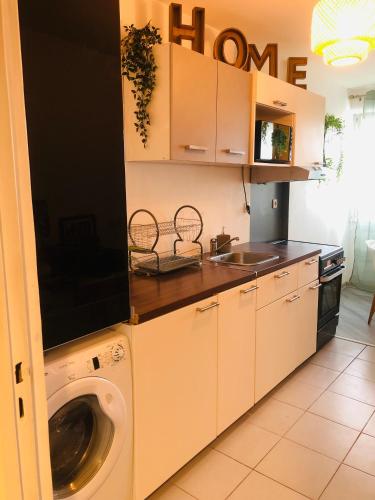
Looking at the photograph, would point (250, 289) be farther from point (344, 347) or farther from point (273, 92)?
point (344, 347)

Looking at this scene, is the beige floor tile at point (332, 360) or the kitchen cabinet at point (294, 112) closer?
the kitchen cabinet at point (294, 112)

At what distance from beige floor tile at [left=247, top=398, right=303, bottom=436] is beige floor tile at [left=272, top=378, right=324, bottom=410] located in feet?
0.19

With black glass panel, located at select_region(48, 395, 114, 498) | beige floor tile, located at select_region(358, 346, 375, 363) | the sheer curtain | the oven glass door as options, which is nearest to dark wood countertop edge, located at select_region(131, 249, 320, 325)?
black glass panel, located at select_region(48, 395, 114, 498)

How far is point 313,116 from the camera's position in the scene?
10.1 feet

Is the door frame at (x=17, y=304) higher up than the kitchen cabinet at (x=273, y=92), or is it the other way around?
the kitchen cabinet at (x=273, y=92)

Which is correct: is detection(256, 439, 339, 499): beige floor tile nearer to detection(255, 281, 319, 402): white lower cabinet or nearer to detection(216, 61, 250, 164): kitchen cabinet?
detection(255, 281, 319, 402): white lower cabinet

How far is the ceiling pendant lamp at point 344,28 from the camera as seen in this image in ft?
4.83

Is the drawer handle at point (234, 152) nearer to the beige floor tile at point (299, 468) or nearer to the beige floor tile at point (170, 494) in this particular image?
the beige floor tile at point (299, 468)

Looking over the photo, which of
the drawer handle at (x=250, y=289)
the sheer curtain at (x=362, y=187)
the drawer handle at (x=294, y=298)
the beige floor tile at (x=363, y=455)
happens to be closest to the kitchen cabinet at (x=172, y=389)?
the drawer handle at (x=250, y=289)

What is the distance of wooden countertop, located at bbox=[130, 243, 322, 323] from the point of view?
1.56m

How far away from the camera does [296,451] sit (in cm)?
203

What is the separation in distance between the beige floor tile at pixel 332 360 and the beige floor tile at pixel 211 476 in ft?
4.37

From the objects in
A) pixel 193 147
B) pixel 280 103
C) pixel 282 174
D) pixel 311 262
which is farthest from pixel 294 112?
pixel 193 147

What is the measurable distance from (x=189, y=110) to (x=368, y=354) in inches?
97.1
